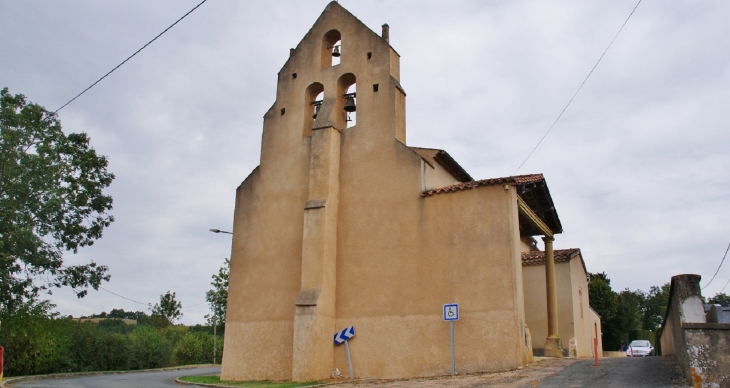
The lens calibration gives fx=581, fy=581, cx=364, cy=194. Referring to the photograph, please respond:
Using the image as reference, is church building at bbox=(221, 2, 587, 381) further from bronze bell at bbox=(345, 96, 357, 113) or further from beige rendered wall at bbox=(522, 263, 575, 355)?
beige rendered wall at bbox=(522, 263, 575, 355)

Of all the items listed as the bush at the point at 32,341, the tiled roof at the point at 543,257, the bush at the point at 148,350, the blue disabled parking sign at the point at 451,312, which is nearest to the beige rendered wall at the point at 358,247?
the blue disabled parking sign at the point at 451,312

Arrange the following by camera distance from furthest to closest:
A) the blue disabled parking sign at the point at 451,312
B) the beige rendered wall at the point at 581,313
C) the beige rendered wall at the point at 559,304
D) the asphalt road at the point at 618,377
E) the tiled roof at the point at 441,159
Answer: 1. the beige rendered wall at the point at 581,313
2. the beige rendered wall at the point at 559,304
3. the tiled roof at the point at 441,159
4. the blue disabled parking sign at the point at 451,312
5. the asphalt road at the point at 618,377

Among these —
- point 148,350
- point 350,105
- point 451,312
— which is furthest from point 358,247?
point 148,350

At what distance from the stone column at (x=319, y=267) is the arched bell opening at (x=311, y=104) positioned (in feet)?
3.65

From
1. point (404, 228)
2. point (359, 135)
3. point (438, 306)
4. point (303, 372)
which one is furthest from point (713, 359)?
point (359, 135)

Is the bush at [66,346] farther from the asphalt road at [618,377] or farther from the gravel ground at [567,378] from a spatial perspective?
the asphalt road at [618,377]

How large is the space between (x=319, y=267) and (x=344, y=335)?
221 centimetres

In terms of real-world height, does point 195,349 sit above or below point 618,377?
below

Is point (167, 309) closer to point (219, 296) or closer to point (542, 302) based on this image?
point (219, 296)

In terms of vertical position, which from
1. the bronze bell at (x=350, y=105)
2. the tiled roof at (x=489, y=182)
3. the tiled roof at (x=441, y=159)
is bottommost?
the tiled roof at (x=489, y=182)

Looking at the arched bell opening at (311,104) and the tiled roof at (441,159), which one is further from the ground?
the arched bell opening at (311,104)

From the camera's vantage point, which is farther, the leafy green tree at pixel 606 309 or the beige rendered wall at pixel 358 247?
the leafy green tree at pixel 606 309

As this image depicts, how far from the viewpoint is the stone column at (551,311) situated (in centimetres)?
2058

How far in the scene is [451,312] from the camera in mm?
14922
